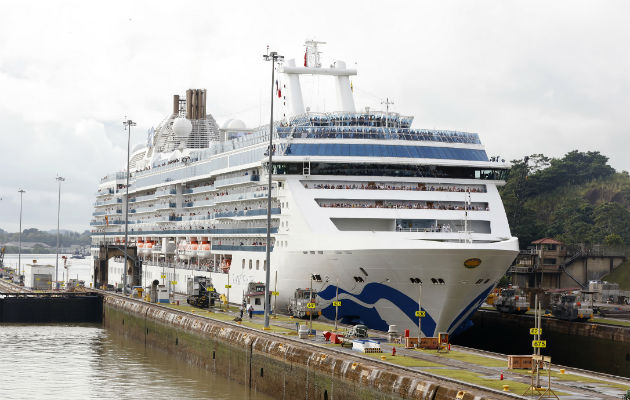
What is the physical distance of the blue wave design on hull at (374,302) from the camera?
2052 inches

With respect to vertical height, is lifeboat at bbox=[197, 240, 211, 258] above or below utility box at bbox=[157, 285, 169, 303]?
above

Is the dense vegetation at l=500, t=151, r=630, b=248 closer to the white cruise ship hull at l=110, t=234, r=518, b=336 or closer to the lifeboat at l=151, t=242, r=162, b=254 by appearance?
the lifeboat at l=151, t=242, r=162, b=254

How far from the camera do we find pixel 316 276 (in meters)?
56.7

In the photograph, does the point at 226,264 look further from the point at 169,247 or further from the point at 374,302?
the point at 374,302

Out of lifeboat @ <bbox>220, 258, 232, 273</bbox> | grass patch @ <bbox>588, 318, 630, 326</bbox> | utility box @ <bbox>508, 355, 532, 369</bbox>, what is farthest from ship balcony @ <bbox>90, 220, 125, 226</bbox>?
utility box @ <bbox>508, 355, 532, 369</bbox>

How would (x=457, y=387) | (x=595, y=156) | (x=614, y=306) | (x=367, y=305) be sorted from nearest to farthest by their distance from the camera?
(x=457, y=387) < (x=367, y=305) < (x=614, y=306) < (x=595, y=156)

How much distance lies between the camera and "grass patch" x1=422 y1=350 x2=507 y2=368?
3959cm

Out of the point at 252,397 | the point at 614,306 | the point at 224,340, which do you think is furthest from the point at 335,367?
the point at 614,306

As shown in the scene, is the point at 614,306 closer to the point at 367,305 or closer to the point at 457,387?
the point at 367,305

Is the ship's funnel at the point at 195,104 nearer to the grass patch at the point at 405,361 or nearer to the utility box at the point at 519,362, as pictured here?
the grass patch at the point at 405,361

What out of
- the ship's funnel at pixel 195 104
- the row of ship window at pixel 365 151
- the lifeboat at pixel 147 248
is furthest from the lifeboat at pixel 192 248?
the ship's funnel at pixel 195 104

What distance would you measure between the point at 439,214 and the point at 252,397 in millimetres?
16621

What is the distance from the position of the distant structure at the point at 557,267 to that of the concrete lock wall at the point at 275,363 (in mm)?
44567

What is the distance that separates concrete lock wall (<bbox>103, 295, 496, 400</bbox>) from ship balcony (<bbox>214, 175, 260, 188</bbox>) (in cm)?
1059
